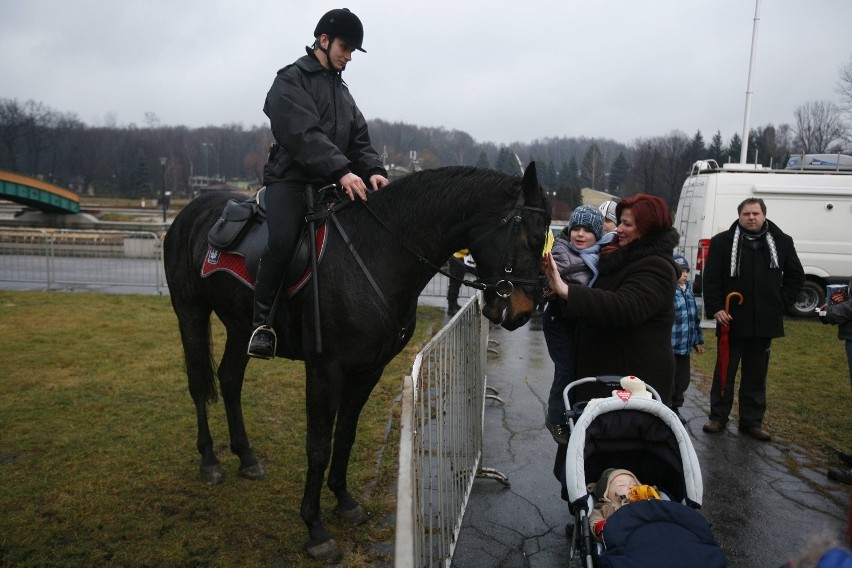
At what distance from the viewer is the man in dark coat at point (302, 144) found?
10.5 ft

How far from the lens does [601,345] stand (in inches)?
135

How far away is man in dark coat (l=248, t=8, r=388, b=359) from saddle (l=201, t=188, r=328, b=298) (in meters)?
0.12

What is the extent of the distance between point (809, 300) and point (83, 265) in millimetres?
19607

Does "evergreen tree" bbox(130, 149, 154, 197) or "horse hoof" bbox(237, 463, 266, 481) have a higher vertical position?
"evergreen tree" bbox(130, 149, 154, 197)

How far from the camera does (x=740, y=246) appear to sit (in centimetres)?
549

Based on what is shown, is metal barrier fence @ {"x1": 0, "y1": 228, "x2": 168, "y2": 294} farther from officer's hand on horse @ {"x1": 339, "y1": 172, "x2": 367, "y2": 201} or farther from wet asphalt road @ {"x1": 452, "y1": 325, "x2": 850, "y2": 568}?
officer's hand on horse @ {"x1": 339, "y1": 172, "x2": 367, "y2": 201}

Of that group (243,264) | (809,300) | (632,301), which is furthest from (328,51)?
(809,300)

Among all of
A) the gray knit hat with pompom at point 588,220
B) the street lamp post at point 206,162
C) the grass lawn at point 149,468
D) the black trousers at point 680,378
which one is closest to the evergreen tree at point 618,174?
the grass lawn at point 149,468

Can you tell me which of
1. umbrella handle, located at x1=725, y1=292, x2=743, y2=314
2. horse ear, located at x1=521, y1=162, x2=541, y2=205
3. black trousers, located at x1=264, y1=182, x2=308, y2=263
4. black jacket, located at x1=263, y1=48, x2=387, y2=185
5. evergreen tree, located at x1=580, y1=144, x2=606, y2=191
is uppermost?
evergreen tree, located at x1=580, y1=144, x2=606, y2=191

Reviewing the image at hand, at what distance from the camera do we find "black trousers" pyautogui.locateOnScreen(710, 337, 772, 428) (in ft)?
18.1

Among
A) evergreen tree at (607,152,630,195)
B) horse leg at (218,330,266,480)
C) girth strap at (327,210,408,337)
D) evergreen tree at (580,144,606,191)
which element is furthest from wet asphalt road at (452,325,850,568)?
evergreen tree at (607,152,630,195)

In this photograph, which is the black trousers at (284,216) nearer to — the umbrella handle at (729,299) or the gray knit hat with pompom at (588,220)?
the gray knit hat with pompom at (588,220)

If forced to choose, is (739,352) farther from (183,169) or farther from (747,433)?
(183,169)

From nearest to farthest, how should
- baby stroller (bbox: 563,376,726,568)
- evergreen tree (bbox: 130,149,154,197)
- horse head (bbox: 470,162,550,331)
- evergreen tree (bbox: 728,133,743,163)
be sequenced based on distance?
baby stroller (bbox: 563,376,726,568), horse head (bbox: 470,162,550,331), evergreen tree (bbox: 728,133,743,163), evergreen tree (bbox: 130,149,154,197)
